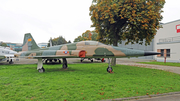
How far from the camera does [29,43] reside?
43.0 feet

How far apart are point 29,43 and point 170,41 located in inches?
1151

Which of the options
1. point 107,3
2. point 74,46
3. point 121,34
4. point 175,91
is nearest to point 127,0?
point 107,3

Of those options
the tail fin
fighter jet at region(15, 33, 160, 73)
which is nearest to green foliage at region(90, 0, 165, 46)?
fighter jet at region(15, 33, 160, 73)

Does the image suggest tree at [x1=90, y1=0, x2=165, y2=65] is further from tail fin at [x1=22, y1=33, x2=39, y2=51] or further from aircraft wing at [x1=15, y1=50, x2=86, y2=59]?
tail fin at [x1=22, y1=33, x2=39, y2=51]

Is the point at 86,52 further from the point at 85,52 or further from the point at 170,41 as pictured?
the point at 170,41

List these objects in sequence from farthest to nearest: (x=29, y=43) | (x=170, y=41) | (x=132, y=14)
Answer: (x=170, y=41) → (x=29, y=43) → (x=132, y=14)

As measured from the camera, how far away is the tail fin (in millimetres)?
13013

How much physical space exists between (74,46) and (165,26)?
89.7 feet

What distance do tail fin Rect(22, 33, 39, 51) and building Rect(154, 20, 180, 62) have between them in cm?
2736

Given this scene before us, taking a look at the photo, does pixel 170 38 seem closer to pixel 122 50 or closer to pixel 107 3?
pixel 107 3

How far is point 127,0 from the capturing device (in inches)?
509

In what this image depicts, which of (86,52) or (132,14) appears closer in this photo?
(86,52)

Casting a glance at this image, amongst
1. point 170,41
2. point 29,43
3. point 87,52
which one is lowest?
point 87,52

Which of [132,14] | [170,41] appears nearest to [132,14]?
[132,14]
